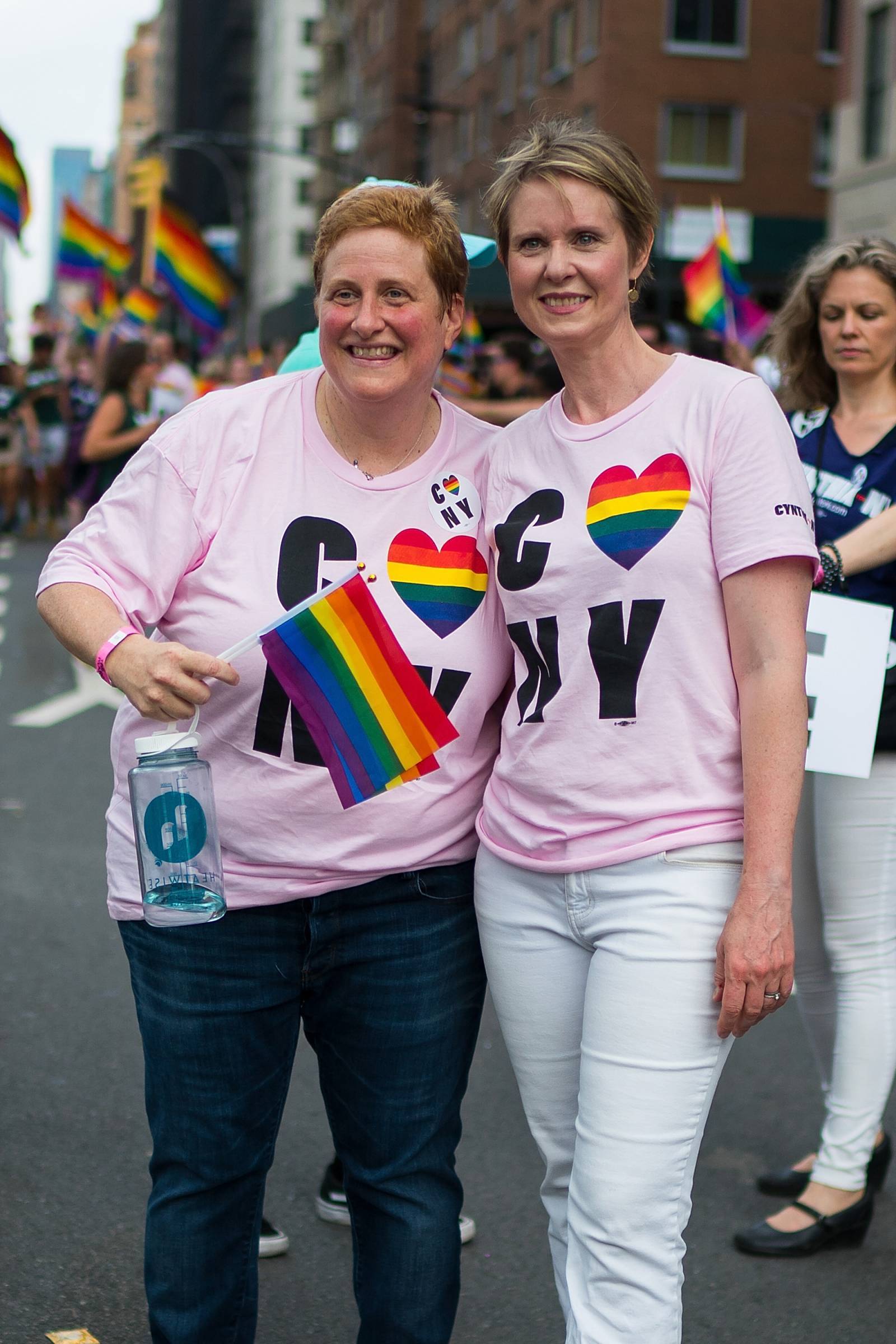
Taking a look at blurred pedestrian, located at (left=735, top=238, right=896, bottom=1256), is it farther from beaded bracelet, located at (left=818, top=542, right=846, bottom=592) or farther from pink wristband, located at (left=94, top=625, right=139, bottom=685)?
pink wristband, located at (left=94, top=625, right=139, bottom=685)

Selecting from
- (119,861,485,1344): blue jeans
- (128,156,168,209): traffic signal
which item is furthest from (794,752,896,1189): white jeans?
(128,156,168,209): traffic signal

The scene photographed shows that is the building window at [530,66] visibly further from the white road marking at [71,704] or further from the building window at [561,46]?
the white road marking at [71,704]

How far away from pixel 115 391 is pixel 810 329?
27.5ft

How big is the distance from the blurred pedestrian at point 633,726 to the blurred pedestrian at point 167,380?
1038 cm

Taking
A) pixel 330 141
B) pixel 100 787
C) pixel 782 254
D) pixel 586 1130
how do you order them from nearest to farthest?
pixel 586 1130, pixel 100 787, pixel 782 254, pixel 330 141

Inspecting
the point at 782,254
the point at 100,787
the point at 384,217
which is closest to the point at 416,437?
the point at 384,217

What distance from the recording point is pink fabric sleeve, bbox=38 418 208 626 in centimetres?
247

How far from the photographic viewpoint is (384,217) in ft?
8.07

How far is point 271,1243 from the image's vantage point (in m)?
3.49

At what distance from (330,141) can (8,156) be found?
211 feet

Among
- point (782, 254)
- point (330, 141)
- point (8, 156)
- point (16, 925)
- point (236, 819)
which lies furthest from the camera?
point (330, 141)

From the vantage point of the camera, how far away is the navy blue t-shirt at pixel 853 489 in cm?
362

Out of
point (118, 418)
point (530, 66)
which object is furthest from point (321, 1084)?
point (530, 66)

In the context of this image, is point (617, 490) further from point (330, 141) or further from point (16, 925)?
point (330, 141)
